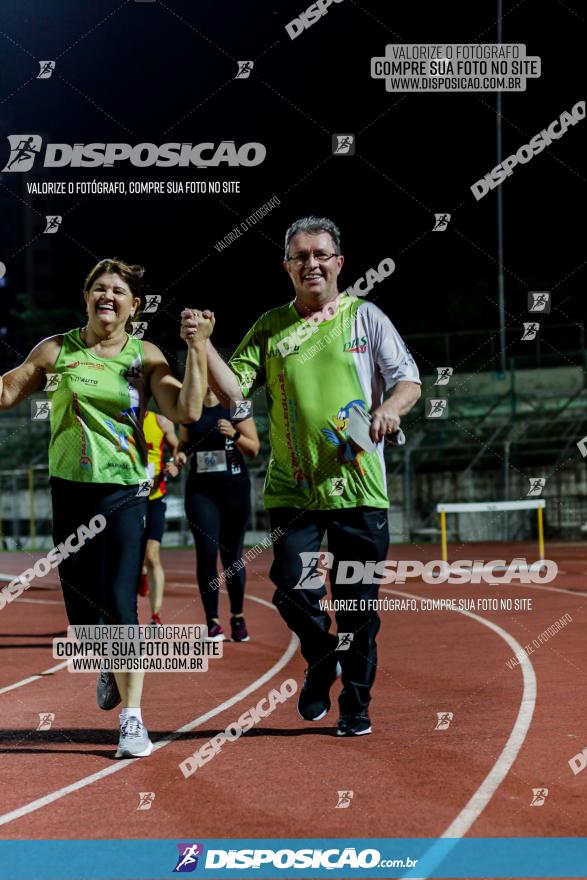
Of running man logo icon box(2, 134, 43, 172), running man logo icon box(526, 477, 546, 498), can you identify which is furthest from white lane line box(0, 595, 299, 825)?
running man logo icon box(526, 477, 546, 498)

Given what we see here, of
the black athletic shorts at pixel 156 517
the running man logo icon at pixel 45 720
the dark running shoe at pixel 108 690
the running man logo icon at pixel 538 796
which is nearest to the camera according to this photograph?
the running man logo icon at pixel 538 796

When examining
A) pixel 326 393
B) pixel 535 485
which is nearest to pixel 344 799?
pixel 326 393

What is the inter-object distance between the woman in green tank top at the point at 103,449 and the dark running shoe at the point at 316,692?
0.93 meters

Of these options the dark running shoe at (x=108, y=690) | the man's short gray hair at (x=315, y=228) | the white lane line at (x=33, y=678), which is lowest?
the white lane line at (x=33, y=678)

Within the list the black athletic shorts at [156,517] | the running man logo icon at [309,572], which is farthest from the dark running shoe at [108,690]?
the black athletic shorts at [156,517]

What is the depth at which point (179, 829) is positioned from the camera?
14.4ft

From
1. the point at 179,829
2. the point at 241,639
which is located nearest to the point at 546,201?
the point at 241,639

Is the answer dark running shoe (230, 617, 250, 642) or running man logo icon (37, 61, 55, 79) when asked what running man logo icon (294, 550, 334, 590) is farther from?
running man logo icon (37, 61, 55, 79)

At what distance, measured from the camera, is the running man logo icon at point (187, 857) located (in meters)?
3.94

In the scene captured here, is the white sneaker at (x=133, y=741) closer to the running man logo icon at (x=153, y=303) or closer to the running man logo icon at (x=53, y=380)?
the running man logo icon at (x=53, y=380)

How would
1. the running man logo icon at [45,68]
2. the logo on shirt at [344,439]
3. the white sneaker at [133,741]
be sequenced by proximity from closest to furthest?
the white sneaker at [133,741], the logo on shirt at [344,439], the running man logo icon at [45,68]

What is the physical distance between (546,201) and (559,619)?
2040cm

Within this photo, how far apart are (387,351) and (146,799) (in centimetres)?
246

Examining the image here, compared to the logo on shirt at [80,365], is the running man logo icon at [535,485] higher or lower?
lower
